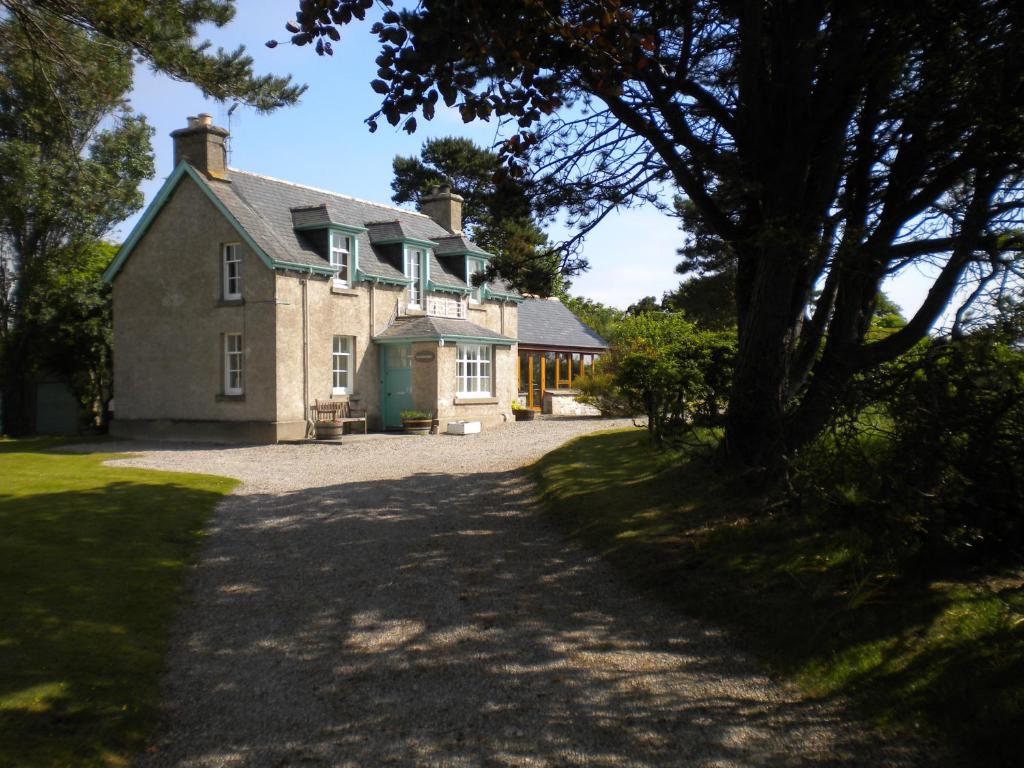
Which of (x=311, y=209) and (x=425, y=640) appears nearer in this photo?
(x=425, y=640)

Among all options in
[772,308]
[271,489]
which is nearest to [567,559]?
[772,308]

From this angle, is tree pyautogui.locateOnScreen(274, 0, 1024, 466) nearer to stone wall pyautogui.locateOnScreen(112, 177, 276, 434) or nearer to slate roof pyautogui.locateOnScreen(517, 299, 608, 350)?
stone wall pyautogui.locateOnScreen(112, 177, 276, 434)

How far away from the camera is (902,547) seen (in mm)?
6398

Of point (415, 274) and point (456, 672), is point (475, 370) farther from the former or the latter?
point (456, 672)

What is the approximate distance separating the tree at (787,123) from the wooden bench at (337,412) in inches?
567

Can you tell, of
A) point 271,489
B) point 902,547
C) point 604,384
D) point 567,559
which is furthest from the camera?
point 604,384

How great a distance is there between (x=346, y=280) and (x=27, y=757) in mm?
21553

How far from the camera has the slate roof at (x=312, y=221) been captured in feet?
78.1

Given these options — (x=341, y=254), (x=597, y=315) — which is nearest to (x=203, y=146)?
(x=341, y=254)

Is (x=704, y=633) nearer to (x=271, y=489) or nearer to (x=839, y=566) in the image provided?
(x=839, y=566)

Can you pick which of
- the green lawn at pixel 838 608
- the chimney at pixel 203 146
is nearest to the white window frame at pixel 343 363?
the chimney at pixel 203 146

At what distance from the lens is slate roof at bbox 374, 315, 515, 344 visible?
25859 millimetres

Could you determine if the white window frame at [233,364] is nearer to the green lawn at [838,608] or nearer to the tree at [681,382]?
the tree at [681,382]

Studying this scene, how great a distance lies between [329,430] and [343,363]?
3166 millimetres
